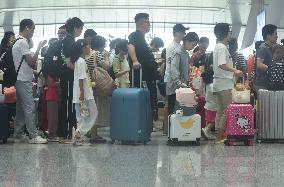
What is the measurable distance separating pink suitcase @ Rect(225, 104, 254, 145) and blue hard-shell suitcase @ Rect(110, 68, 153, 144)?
1173 millimetres

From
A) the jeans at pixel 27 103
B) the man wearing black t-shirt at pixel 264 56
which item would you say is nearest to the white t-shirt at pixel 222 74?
the man wearing black t-shirt at pixel 264 56

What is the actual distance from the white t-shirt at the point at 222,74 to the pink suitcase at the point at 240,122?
431 millimetres

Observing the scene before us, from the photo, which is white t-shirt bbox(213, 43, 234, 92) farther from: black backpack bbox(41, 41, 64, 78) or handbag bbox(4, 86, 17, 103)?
handbag bbox(4, 86, 17, 103)

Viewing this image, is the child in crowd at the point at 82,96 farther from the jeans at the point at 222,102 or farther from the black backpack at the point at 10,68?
the jeans at the point at 222,102

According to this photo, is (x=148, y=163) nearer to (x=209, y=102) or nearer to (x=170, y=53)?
(x=170, y=53)

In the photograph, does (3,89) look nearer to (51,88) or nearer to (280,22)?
(51,88)

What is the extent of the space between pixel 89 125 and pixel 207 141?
180cm

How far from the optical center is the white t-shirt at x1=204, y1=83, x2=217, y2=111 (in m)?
9.51

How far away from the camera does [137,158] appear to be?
682 cm

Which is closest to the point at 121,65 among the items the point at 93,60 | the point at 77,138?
the point at 93,60

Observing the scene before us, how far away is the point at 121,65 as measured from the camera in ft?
30.1

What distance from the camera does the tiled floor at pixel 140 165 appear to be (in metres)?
5.25

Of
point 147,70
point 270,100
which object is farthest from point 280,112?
point 147,70

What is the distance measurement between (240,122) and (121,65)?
7.00 feet
